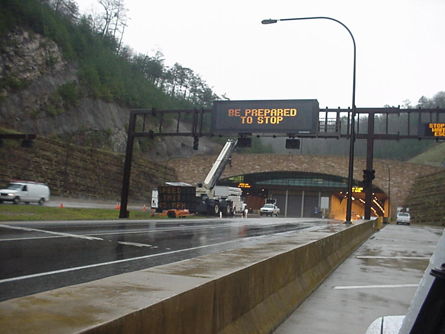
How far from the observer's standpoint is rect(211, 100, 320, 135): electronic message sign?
93.5 feet

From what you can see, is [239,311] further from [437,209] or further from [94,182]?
[437,209]

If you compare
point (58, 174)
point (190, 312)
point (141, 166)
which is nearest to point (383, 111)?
point (190, 312)

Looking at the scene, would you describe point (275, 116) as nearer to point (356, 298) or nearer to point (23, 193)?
point (356, 298)

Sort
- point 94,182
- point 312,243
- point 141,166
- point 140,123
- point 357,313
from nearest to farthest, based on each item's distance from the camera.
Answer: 1. point 357,313
2. point 312,243
3. point 94,182
4. point 141,166
5. point 140,123

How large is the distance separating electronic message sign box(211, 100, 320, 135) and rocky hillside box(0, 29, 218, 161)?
120 ft

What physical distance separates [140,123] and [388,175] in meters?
44.8

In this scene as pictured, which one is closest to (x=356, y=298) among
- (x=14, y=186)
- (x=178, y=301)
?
(x=178, y=301)

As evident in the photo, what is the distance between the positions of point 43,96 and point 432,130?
5041 cm

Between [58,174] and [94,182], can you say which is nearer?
[58,174]

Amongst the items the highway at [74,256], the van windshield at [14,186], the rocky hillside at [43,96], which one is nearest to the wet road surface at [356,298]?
the highway at [74,256]

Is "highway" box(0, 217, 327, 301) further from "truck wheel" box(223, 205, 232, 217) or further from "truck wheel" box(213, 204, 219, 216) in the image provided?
"truck wheel" box(223, 205, 232, 217)

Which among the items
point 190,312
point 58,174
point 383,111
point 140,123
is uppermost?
point 140,123

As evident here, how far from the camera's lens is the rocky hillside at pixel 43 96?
57719 millimetres

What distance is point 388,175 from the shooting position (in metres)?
74.1
